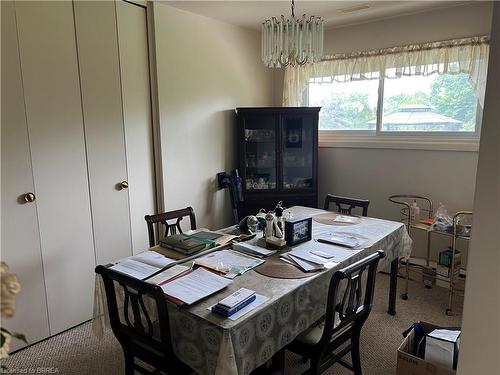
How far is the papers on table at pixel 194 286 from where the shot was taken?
1520 mm

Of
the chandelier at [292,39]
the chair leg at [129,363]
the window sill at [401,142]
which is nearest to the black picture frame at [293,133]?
the window sill at [401,142]

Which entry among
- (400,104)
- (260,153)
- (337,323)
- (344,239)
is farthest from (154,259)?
(400,104)

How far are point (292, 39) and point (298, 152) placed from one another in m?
1.79

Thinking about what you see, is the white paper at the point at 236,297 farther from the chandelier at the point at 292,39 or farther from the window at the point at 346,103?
the window at the point at 346,103

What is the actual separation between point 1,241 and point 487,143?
247 cm

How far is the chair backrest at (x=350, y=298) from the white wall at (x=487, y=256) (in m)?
0.72

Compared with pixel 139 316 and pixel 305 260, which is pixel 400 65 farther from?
pixel 139 316

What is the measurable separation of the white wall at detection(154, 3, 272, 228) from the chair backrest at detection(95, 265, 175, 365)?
151 centimetres

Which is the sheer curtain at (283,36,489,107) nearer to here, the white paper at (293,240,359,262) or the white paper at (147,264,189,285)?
the white paper at (293,240,359,262)

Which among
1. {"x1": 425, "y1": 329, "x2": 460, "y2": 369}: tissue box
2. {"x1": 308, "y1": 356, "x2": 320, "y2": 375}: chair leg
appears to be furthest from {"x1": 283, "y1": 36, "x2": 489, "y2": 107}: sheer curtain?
{"x1": 308, "y1": 356, "x2": 320, "y2": 375}: chair leg

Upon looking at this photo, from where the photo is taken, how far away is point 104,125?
263cm

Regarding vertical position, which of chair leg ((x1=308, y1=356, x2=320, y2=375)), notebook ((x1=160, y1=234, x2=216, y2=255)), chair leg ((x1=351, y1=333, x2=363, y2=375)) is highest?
notebook ((x1=160, y1=234, x2=216, y2=255))

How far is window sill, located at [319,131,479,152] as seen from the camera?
3066 millimetres

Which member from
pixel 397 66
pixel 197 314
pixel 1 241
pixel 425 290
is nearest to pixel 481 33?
pixel 397 66
